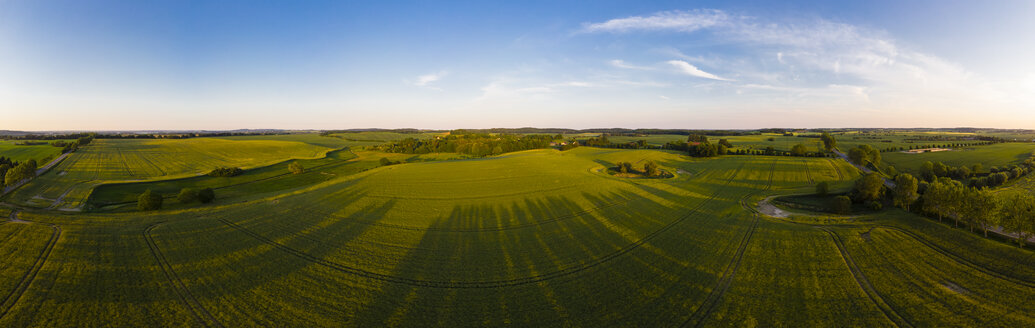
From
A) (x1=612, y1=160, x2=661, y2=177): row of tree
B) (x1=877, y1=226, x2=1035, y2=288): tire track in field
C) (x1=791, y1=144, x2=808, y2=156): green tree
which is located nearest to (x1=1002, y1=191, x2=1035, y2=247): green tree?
(x1=877, y1=226, x2=1035, y2=288): tire track in field

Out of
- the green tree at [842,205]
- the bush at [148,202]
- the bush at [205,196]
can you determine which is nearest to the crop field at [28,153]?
the bush at [205,196]

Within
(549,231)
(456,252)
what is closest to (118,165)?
(456,252)

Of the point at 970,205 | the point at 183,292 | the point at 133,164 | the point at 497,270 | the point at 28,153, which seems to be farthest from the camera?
the point at 28,153

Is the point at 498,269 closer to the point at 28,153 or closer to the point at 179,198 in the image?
the point at 179,198

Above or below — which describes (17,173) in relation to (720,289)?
above

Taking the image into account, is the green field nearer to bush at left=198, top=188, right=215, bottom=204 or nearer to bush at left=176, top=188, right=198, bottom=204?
bush at left=198, top=188, right=215, bottom=204

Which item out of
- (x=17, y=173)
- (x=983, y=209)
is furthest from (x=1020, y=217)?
(x=17, y=173)
